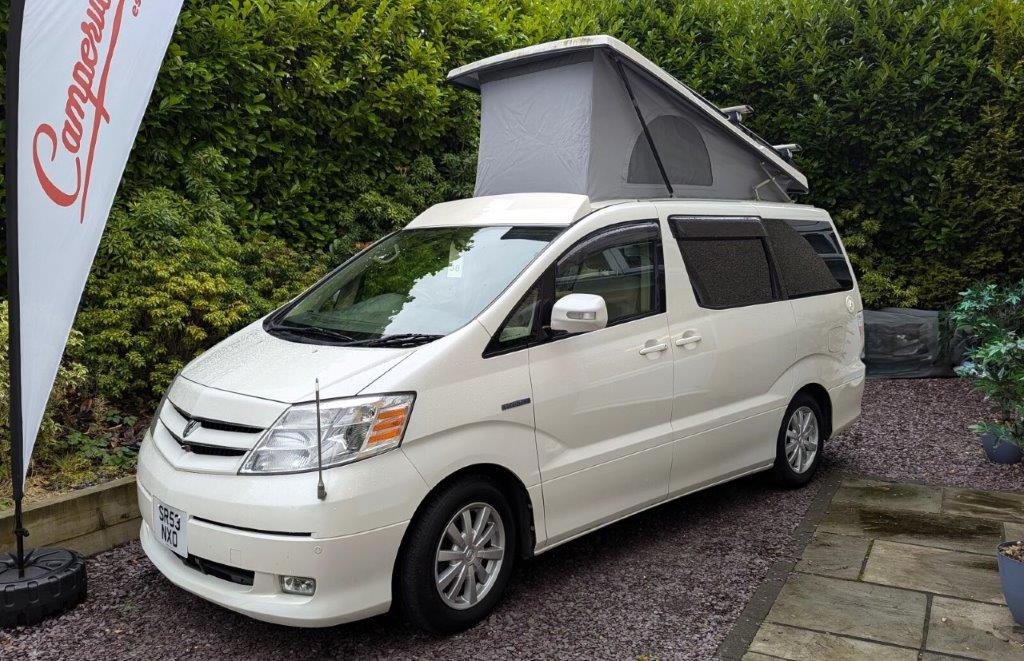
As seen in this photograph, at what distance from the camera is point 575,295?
395 centimetres

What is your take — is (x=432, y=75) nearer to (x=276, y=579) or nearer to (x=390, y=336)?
(x=390, y=336)

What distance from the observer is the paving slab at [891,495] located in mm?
5469

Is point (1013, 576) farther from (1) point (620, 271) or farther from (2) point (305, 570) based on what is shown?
(2) point (305, 570)

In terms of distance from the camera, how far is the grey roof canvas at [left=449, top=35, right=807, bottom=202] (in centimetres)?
507

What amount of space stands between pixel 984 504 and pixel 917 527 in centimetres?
74

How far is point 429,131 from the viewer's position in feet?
26.6

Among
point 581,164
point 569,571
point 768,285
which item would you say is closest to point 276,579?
point 569,571

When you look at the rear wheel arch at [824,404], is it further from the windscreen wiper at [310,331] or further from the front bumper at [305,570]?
the front bumper at [305,570]

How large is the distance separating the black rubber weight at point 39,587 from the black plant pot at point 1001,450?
5850mm

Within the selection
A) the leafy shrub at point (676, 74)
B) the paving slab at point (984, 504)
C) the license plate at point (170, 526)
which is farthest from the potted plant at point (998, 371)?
the license plate at point (170, 526)

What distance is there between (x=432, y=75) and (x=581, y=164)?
3354 mm

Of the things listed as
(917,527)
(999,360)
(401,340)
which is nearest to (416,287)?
(401,340)

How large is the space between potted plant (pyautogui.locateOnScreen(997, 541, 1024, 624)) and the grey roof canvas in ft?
8.66

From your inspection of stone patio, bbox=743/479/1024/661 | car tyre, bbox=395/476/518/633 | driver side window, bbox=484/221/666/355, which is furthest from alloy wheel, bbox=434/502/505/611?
stone patio, bbox=743/479/1024/661
